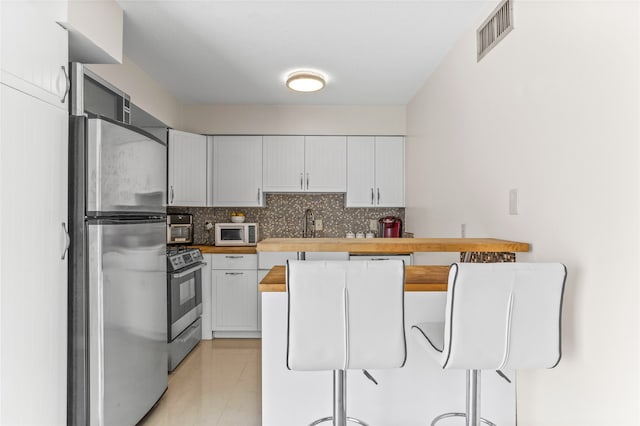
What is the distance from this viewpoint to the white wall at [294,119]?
15.4 feet

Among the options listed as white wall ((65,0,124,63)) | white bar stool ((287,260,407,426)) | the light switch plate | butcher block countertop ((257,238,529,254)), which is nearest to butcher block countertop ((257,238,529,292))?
butcher block countertop ((257,238,529,254))

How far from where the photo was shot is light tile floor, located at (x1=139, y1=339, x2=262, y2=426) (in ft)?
8.38

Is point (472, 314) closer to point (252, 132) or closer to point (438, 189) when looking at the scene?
point (438, 189)

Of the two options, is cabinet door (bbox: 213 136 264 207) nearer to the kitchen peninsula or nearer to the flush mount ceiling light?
the flush mount ceiling light

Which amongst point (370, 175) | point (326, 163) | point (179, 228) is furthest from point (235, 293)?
point (370, 175)

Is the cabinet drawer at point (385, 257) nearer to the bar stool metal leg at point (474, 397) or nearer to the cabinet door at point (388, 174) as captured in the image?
the cabinet door at point (388, 174)

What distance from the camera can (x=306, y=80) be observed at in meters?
3.54

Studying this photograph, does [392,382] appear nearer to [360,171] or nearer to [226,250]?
[226,250]

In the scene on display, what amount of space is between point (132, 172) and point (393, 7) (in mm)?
1796

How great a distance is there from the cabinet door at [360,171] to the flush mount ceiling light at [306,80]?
1134mm

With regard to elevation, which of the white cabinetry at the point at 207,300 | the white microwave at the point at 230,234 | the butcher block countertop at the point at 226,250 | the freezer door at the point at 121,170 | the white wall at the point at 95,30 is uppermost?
the white wall at the point at 95,30

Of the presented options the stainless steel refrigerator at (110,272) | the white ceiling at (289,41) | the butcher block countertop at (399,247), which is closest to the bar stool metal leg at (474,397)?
the butcher block countertop at (399,247)

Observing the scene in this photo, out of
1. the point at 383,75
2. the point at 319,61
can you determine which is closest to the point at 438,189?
the point at 383,75

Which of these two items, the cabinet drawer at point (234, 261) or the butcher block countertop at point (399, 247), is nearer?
the butcher block countertop at point (399, 247)
